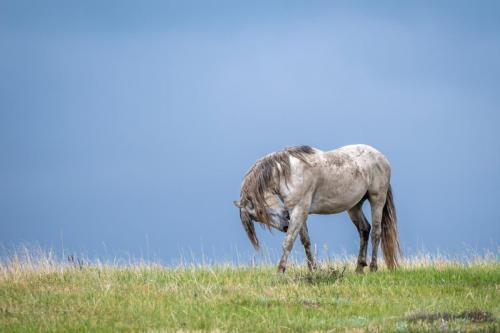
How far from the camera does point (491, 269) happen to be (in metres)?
13.5

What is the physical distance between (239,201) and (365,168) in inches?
94.5

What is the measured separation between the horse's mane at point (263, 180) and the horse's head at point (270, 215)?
0.06 m

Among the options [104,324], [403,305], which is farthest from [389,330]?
[104,324]

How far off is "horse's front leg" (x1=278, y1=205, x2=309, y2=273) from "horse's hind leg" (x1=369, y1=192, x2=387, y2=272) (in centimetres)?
195

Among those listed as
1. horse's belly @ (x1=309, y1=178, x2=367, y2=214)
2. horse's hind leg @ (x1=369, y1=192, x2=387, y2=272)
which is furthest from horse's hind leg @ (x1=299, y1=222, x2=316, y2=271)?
horse's hind leg @ (x1=369, y1=192, x2=387, y2=272)

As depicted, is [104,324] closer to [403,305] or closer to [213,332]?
[213,332]

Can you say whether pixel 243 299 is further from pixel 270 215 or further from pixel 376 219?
pixel 376 219

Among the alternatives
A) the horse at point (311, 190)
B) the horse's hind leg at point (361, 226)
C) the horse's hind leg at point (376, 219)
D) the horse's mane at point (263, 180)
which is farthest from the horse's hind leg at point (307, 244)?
the horse's hind leg at point (376, 219)

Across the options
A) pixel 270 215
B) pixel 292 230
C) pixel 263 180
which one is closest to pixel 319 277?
pixel 292 230

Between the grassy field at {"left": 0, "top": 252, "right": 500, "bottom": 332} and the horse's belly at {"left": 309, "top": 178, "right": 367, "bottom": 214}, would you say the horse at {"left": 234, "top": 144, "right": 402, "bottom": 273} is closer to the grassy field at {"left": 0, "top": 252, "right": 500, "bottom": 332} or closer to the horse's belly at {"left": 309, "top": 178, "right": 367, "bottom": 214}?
the horse's belly at {"left": 309, "top": 178, "right": 367, "bottom": 214}

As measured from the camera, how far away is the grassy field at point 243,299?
29.0 ft

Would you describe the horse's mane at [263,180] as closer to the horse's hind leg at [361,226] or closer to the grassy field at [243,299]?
the grassy field at [243,299]

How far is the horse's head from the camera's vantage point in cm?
1255

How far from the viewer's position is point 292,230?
1230 cm
